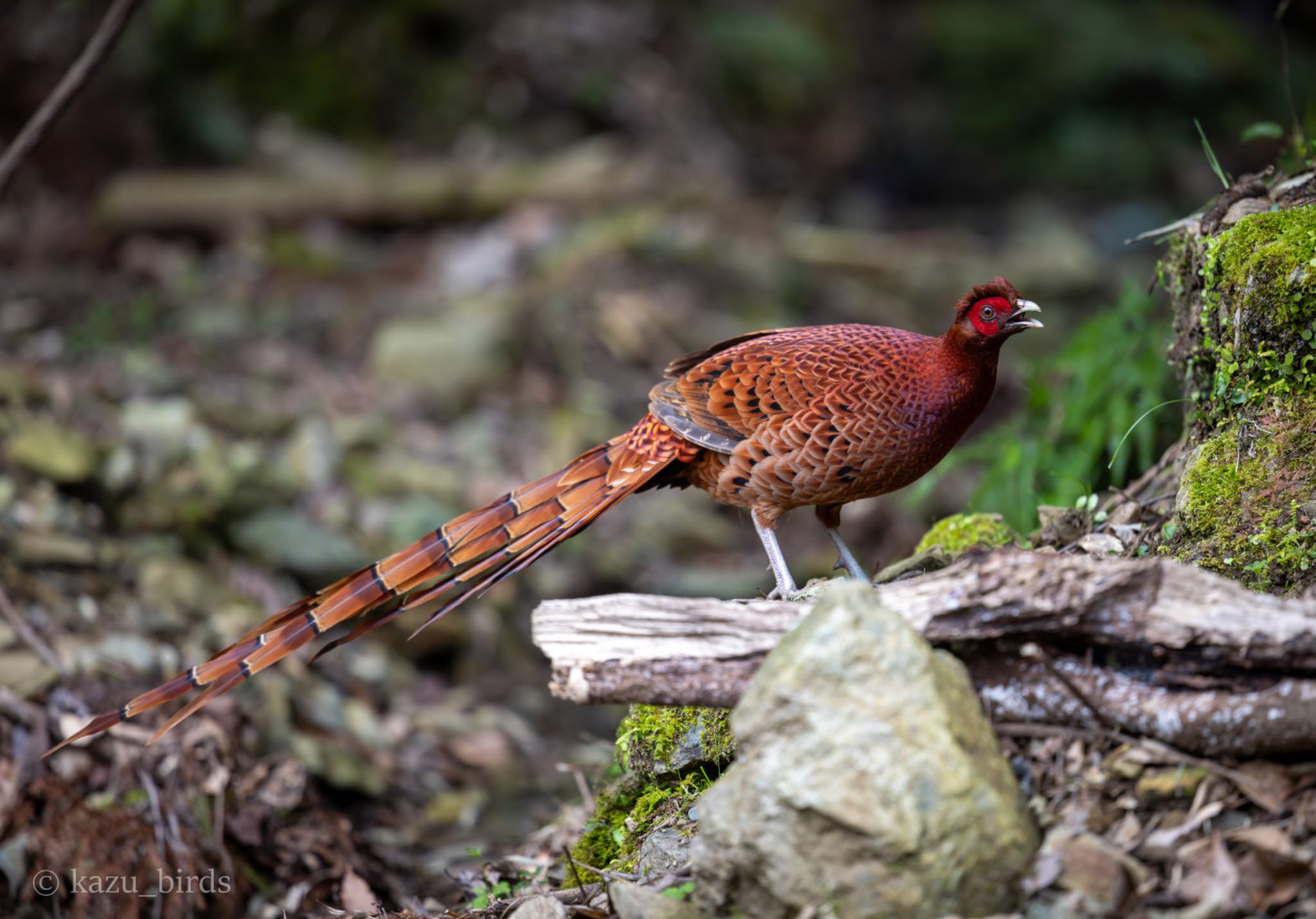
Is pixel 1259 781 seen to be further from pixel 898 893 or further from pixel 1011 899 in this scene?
pixel 898 893

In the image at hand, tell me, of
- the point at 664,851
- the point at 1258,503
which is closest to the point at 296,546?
the point at 664,851

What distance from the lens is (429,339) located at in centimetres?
942

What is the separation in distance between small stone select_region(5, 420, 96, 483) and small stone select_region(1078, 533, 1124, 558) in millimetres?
5415

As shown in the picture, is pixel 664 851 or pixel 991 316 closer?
pixel 664 851

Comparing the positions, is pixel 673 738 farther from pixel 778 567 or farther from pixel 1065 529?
pixel 1065 529

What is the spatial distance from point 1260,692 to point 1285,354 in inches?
51.1

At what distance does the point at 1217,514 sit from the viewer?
3.50 meters

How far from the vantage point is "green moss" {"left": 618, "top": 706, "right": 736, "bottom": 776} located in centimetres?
373

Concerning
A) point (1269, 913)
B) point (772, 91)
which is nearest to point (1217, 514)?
point (1269, 913)

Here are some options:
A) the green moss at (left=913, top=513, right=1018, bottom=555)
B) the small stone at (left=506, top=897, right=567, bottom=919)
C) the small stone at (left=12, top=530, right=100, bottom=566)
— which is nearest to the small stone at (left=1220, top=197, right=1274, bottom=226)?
the green moss at (left=913, top=513, right=1018, bottom=555)

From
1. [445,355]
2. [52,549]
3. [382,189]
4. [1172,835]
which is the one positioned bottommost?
[1172,835]

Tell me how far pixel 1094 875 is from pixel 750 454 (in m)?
1.90

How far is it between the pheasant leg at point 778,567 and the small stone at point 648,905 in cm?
134

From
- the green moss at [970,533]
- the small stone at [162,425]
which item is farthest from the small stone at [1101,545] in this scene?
the small stone at [162,425]
